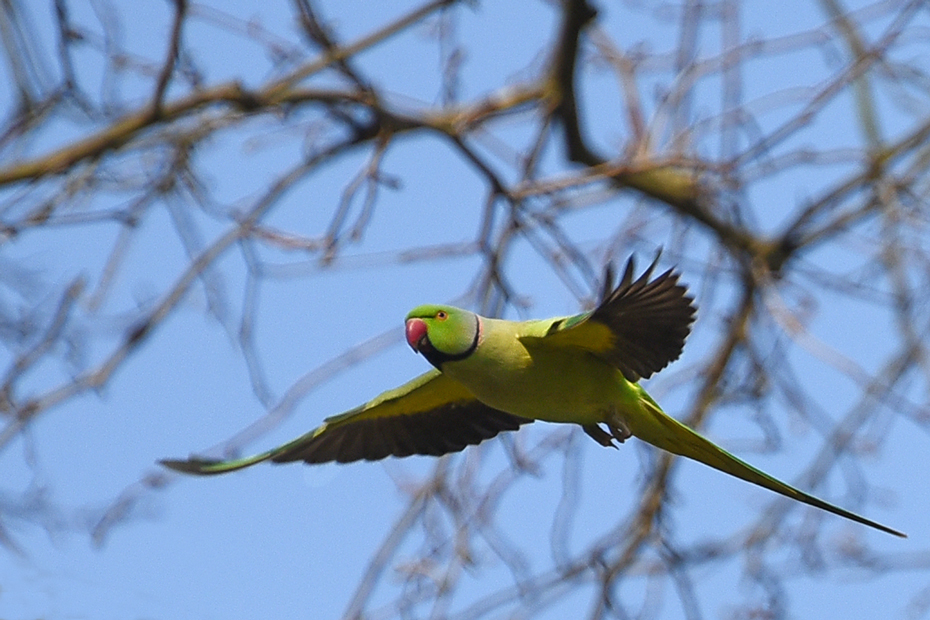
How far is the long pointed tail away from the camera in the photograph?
9.77 feet

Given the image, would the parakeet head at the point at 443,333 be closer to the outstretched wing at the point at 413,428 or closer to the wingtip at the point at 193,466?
the outstretched wing at the point at 413,428

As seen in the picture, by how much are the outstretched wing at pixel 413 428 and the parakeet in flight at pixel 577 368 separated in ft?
0.06

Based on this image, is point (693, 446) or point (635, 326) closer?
point (635, 326)

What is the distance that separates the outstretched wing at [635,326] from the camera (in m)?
2.63

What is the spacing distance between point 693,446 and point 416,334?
2.65 feet

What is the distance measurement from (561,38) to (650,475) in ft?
5.46

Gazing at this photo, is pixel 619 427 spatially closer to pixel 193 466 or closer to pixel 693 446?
pixel 693 446

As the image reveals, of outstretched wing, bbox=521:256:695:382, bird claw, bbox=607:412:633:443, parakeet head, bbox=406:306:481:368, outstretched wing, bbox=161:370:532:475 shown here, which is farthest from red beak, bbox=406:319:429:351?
bird claw, bbox=607:412:633:443

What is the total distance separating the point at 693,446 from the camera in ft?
10.2

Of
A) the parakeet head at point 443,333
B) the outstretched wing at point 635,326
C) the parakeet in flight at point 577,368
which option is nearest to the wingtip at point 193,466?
the parakeet in flight at point 577,368

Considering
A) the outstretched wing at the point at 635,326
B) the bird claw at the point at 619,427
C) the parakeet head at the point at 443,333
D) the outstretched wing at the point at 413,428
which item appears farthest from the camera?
the outstretched wing at the point at 413,428

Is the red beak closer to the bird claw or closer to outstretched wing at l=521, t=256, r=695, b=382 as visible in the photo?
outstretched wing at l=521, t=256, r=695, b=382

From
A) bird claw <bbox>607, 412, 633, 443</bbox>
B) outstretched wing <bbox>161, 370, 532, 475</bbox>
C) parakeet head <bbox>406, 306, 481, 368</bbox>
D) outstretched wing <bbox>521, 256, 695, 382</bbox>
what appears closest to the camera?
outstretched wing <bbox>521, 256, 695, 382</bbox>

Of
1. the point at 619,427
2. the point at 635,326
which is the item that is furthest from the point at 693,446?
the point at 635,326
